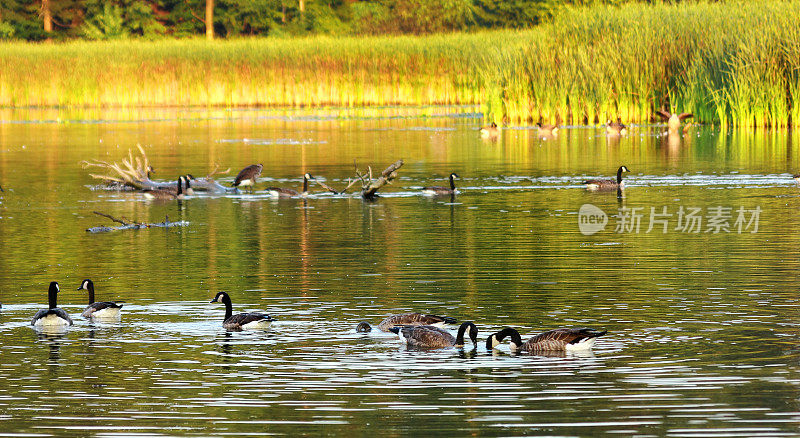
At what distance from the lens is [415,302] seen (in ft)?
45.8

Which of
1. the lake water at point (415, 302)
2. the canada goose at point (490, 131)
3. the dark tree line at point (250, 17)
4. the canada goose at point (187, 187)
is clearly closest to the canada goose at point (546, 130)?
the canada goose at point (490, 131)

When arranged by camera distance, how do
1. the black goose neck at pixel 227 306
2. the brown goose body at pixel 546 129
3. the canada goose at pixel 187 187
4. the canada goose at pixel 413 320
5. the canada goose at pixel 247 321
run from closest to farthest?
the canada goose at pixel 413 320 < the canada goose at pixel 247 321 < the black goose neck at pixel 227 306 < the canada goose at pixel 187 187 < the brown goose body at pixel 546 129

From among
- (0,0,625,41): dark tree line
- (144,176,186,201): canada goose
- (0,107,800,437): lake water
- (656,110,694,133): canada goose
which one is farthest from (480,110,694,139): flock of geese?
(0,0,625,41): dark tree line

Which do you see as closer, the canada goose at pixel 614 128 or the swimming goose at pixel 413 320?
the swimming goose at pixel 413 320

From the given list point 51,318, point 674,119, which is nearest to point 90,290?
point 51,318

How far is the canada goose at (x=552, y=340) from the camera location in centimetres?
1123

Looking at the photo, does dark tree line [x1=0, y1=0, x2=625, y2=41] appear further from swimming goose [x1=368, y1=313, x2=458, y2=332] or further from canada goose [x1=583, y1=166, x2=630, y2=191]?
swimming goose [x1=368, y1=313, x2=458, y2=332]

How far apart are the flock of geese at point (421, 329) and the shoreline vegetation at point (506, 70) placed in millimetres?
27155

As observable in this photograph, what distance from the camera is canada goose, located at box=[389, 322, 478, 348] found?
1174cm

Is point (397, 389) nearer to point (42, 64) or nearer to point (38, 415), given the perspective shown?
point (38, 415)

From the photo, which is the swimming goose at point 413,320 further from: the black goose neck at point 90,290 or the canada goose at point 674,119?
the canada goose at point 674,119

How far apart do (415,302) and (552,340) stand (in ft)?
9.36

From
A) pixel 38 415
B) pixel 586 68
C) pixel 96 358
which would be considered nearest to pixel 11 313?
pixel 96 358

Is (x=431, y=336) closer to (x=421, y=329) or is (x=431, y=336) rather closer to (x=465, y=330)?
(x=421, y=329)
